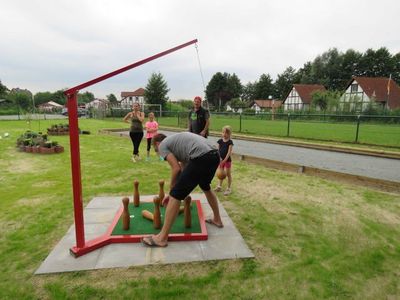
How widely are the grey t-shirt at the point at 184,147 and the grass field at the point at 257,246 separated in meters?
1.21

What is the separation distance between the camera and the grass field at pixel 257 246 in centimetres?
265

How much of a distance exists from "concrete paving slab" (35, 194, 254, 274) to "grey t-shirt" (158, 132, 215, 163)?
42.7 inches

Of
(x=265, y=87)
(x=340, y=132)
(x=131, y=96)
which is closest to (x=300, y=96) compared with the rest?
(x=265, y=87)

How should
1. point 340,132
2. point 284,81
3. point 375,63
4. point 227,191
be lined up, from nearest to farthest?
point 227,191 → point 340,132 → point 375,63 → point 284,81

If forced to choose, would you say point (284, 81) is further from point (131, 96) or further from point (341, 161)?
point (341, 161)

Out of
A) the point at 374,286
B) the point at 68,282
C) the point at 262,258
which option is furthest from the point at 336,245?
the point at 68,282

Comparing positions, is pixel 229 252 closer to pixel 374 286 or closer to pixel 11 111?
pixel 374 286

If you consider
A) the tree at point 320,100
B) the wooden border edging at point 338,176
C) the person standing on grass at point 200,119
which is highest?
the tree at point 320,100

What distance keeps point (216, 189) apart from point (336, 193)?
2.36 metres

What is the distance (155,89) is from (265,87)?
47636mm

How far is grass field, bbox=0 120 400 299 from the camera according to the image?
8.70 ft

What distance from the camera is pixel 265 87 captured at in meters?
82.0

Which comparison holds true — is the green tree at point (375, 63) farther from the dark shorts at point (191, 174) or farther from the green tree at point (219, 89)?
the dark shorts at point (191, 174)

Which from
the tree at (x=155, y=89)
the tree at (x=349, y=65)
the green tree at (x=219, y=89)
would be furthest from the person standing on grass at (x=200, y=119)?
the green tree at (x=219, y=89)
